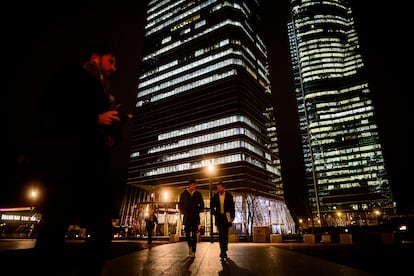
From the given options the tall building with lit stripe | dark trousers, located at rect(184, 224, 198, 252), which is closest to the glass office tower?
the tall building with lit stripe

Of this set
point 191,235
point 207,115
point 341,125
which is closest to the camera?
point 191,235

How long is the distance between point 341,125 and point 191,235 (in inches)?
5461

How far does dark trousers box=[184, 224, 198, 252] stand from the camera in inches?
286

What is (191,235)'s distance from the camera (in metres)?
7.59

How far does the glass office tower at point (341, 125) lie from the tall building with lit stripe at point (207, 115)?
3586cm

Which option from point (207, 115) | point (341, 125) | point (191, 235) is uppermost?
point (341, 125)

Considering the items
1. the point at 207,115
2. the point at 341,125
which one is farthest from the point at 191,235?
the point at 341,125

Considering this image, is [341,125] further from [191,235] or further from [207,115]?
[191,235]

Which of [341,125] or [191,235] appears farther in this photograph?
[341,125]

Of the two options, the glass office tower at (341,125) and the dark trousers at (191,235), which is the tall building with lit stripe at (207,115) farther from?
the dark trousers at (191,235)

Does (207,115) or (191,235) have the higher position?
(207,115)

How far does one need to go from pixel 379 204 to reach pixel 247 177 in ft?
255

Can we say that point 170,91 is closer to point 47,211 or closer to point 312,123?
point 312,123

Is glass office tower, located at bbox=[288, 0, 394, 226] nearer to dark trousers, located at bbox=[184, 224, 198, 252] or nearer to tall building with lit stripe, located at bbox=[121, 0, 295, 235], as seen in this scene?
tall building with lit stripe, located at bbox=[121, 0, 295, 235]
